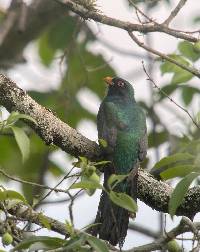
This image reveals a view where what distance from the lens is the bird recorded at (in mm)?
5621

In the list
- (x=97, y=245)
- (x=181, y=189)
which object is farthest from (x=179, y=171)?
(x=97, y=245)

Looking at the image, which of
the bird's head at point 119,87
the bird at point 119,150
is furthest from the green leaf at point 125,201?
the bird's head at point 119,87

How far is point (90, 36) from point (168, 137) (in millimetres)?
1688

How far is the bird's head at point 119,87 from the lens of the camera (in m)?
7.78

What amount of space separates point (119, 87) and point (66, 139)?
2473 millimetres

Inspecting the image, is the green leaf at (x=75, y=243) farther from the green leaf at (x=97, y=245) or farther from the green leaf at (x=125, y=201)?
the green leaf at (x=125, y=201)

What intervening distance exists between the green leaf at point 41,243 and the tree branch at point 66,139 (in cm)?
150

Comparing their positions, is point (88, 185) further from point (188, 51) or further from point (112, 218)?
point (188, 51)

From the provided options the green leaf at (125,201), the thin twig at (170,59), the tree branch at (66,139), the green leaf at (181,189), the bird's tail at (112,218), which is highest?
the thin twig at (170,59)

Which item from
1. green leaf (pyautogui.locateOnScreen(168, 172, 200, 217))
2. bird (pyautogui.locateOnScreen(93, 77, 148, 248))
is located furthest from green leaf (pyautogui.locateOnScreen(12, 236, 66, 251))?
bird (pyautogui.locateOnScreen(93, 77, 148, 248))

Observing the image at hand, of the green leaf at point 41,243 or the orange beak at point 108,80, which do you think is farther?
the orange beak at point 108,80

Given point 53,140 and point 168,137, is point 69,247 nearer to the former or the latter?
point 53,140

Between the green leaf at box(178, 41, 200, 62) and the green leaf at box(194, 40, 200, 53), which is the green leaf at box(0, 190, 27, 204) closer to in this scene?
the green leaf at box(194, 40, 200, 53)

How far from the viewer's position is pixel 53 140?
550 cm
